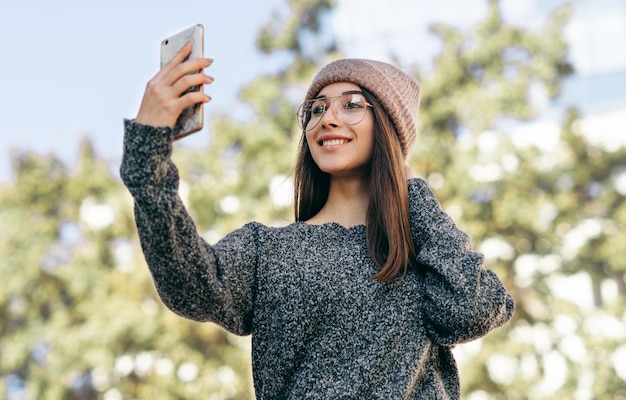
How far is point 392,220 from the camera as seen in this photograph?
172 cm

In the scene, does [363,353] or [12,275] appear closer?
[363,353]

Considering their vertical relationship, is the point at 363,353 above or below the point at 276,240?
below

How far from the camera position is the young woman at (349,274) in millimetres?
1472

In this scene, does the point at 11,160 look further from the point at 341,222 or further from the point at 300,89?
the point at 341,222

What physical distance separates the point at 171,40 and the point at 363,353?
0.66 m

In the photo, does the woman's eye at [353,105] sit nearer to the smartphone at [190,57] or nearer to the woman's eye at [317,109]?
the woman's eye at [317,109]

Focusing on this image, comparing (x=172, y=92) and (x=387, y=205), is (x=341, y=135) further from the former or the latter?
(x=172, y=92)

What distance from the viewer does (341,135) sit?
1787 mm

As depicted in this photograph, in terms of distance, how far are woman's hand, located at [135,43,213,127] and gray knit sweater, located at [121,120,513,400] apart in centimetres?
25

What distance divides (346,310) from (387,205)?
24cm

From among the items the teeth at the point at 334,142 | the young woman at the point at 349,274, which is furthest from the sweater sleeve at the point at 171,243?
the teeth at the point at 334,142

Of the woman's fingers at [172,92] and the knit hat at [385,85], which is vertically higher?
the knit hat at [385,85]

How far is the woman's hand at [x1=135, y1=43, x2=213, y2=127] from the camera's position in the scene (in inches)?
54.4

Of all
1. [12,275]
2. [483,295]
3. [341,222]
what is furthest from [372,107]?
[12,275]
